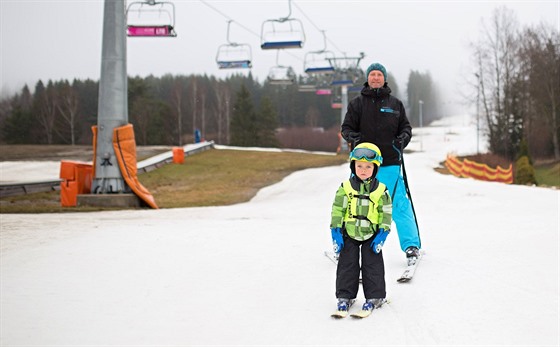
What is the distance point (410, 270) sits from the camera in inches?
210

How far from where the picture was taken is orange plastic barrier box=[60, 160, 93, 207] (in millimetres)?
14961

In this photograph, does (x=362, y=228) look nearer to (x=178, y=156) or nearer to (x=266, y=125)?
(x=178, y=156)

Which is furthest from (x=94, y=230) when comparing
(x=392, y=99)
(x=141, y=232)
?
(x=392, y=99)

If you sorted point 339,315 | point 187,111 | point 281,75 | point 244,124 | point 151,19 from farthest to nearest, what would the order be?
1. point 187,111
2. point 244,124
3. point 281,75
4. point 151,19
5. point 339,315

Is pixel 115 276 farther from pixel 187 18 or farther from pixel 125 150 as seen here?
pixel 187 18

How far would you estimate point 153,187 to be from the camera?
924 inches

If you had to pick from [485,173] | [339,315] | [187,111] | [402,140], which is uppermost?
[187,111]

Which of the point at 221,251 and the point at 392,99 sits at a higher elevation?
the point at 392,99

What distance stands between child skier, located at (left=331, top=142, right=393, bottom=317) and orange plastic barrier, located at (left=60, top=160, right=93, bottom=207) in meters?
11.8

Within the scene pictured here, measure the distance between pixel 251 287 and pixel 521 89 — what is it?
181 feet

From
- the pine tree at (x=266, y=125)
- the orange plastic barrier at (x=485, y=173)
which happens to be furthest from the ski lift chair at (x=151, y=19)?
the pine tree at (x=266, y=125)

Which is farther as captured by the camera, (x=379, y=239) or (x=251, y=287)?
(x=251, y=287)

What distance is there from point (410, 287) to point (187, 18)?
1970 centimetres

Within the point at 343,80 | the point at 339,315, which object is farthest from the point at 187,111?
the point at 339,315
